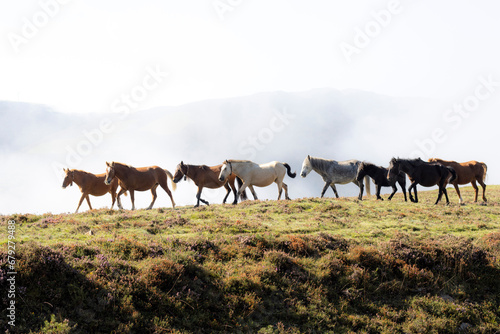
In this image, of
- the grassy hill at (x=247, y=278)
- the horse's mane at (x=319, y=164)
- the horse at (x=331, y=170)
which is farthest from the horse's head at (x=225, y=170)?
the grassy hill at (x=247, y=278)

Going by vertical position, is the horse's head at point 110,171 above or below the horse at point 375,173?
above

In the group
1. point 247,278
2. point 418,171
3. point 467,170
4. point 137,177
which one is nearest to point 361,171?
point 418,171

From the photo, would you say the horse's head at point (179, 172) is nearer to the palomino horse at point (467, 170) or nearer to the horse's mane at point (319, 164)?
the horse's mane at point (319, 164)

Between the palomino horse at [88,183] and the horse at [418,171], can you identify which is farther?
the horse at [418,171]

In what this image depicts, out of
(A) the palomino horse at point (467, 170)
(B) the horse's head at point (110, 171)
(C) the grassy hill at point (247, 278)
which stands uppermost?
(B) the horse's head at point (110, 171)

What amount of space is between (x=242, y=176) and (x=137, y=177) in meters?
6.82

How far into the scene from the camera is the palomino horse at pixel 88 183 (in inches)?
1035

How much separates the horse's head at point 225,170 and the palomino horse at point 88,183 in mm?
7547

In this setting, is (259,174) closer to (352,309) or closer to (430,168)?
(430,168)

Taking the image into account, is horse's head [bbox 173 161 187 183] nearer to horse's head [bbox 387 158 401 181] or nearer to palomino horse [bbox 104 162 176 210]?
palomino horse [bbox 104 162 176 210]

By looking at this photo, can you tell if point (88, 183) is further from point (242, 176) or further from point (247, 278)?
point (247, 278)

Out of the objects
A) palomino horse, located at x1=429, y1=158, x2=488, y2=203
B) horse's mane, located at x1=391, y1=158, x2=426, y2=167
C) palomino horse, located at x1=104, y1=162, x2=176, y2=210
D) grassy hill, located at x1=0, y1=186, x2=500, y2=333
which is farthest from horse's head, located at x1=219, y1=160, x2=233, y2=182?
palomino horse, located at x1=429, y1=158, x2=488, y2=203

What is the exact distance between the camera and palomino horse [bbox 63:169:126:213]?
86.2 ft

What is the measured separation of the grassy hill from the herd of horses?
8.77 metres
